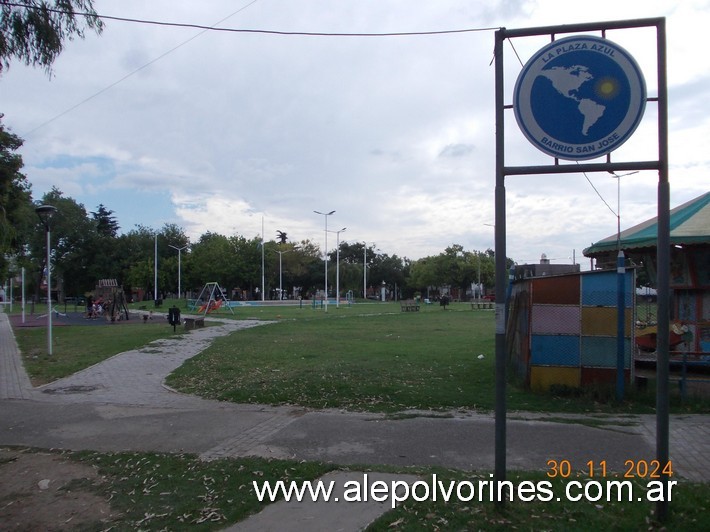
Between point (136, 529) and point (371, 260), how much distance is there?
111980mm

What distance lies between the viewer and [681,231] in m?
11.1

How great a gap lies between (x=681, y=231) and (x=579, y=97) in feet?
25.3

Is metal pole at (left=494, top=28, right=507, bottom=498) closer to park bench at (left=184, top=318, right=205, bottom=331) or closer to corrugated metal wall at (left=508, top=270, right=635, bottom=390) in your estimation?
corrugated metal wall at (left=508, top=270, right=635, bottom=390)

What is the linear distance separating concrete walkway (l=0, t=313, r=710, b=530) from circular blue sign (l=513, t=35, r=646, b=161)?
11.1 feet

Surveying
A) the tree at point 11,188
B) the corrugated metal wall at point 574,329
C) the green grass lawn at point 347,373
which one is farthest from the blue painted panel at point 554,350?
the tree at point 11,188

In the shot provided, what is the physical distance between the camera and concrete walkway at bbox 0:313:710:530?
654 centimetres

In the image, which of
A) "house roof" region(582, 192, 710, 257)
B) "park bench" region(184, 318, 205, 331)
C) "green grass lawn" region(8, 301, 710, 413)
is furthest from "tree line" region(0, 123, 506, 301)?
"house roof" region(582, 192, 710, 257)

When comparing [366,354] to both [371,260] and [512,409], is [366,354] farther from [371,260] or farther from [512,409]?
[371,260]

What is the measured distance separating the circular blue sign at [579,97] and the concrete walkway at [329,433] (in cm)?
337

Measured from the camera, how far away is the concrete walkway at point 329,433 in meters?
6.54

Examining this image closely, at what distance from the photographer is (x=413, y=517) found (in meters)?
4.71

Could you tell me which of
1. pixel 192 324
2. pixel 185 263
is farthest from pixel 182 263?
pixel 192 324

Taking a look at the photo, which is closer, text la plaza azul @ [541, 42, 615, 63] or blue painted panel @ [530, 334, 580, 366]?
text la plaza azul @ [541, 42, 615, 63]

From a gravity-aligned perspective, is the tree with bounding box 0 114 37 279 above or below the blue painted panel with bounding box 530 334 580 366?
above
